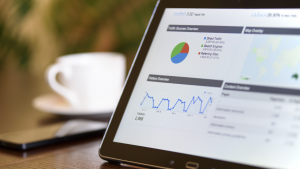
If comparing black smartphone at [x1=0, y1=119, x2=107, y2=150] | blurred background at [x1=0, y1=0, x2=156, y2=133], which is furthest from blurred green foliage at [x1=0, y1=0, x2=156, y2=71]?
black smartphone at [x1=0, y1=119, x2=107, y2=150]

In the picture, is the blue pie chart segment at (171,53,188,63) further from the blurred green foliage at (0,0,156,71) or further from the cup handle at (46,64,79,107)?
the blurred green foliage at (0,0,156,71)

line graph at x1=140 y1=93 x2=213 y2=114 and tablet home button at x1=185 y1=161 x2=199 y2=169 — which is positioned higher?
line graph at x1=140 y1=93 x2=213 y2=114

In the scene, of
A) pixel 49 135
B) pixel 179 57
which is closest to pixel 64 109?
A: pixel 49 135

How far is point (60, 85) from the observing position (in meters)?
0.74

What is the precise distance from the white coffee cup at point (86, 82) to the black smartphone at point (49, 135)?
0.16 meters

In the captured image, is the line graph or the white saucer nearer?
the line graph

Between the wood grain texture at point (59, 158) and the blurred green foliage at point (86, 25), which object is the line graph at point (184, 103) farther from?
the blurred green foliage at point (86, 25)

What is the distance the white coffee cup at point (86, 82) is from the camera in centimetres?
73

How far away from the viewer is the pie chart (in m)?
0.39

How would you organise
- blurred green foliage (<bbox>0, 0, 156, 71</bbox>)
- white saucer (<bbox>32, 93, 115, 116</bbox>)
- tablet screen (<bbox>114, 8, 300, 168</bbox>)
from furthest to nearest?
blurred green foliage (<bbox>0, 0, 156, 71</bbox>) < white saucer (<bbox>32, 93, 115, 116</bbox>) < tablet screen (<bbox>114, 8, 300, 168</bbox>)

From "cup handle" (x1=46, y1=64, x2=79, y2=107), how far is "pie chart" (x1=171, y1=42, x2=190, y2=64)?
0.40m

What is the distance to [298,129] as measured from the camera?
11.7 inches

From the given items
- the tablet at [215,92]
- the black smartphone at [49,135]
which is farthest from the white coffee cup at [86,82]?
the tablet at [215,92]

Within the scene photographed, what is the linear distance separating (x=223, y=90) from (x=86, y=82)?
0.46 meters
